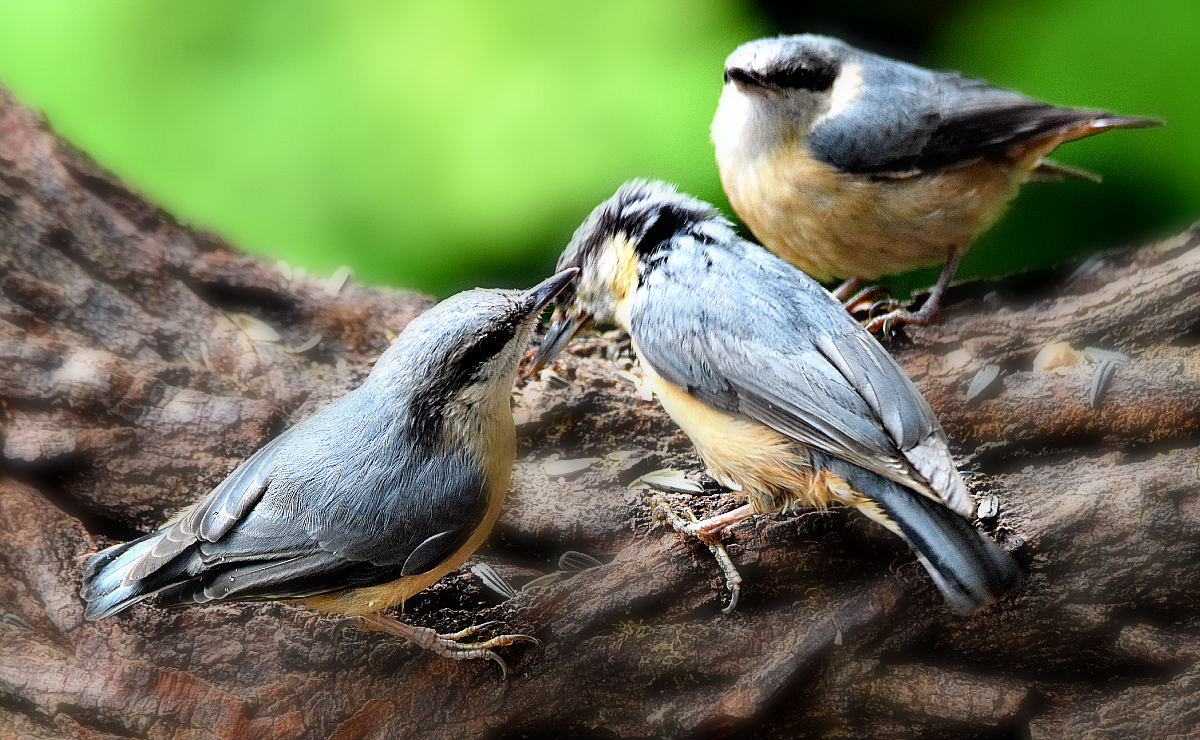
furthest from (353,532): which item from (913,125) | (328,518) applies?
(913,125)

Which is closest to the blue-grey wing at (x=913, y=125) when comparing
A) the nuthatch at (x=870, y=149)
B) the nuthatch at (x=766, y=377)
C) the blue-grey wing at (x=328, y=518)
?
the nuthatch at (x=870, y=149)

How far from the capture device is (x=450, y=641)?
5.40ft

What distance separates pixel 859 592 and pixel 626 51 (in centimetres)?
103

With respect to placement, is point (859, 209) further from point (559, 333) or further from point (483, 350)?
point (483, 350)

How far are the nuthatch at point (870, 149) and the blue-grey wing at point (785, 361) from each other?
124mm

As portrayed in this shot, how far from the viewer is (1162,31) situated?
1.61 meters

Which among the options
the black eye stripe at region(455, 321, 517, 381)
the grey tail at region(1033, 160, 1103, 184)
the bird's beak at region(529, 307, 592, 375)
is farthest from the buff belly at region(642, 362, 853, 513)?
the grey tail at region(1033, 160, 1103, 184)

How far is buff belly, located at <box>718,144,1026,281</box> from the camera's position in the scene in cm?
160

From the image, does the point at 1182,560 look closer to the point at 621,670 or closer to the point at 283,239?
the point at 621,670

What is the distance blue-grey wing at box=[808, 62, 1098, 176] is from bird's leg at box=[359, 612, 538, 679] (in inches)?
39.3

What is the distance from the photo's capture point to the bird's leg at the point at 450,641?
164 centimetres

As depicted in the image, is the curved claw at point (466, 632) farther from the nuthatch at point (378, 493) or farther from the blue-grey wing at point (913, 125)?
the blue-grey wing at point (913, 125)

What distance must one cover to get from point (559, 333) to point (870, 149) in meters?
0.61

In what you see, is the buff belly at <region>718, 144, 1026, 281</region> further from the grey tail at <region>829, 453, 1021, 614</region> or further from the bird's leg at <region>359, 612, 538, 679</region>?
the bird's leg at <region>359, 612, 538, 679</region>
